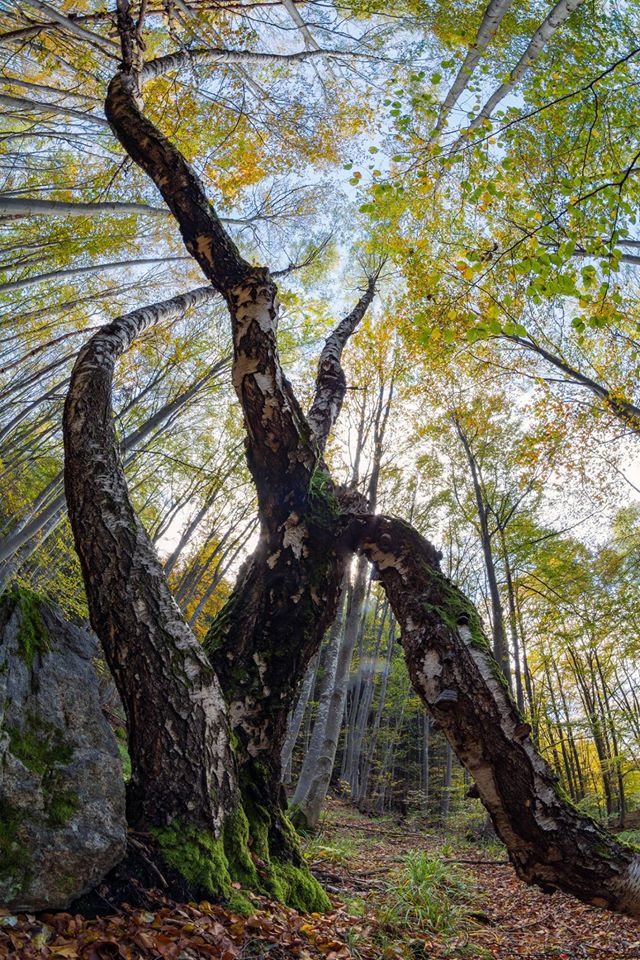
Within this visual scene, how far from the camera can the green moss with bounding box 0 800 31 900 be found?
4.98ft

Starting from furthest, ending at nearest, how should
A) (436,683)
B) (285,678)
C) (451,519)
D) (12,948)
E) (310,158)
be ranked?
1. (451,519)
2. (310,158)
3. (285,678)
4. (436,683)
5. (12,948)

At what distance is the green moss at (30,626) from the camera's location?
79.4 inches

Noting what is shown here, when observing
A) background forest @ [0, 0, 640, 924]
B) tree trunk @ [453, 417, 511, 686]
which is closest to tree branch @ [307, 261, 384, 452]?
background forest @ [0, 0, 640, 924]

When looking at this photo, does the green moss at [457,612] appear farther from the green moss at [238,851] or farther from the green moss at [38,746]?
the green moss at [38,746]

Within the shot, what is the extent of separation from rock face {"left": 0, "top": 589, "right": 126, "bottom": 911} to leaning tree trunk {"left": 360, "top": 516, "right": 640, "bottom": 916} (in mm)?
1482

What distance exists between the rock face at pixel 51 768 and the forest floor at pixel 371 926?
0.13 m

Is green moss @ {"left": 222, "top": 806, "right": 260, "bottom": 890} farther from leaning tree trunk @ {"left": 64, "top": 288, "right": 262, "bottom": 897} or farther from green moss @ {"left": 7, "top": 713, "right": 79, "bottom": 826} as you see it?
green moss @ {"left": 7, "top": 713, "right": 79, "bottom": 826}

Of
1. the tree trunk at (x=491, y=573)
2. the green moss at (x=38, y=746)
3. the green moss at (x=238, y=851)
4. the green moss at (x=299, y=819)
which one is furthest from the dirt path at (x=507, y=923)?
the tree trunk at (x=491, y=573)

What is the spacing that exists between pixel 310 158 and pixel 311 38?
132cm

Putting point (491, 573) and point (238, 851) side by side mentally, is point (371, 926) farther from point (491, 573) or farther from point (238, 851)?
point (491, 573)

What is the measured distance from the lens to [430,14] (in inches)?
237

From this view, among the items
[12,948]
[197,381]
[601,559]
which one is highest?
[197,381]

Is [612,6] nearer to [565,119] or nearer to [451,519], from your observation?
[565,119]

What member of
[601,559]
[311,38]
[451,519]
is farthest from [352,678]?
[311,38]
